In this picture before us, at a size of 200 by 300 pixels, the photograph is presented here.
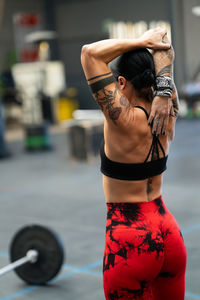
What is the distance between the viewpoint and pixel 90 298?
11.9 feet

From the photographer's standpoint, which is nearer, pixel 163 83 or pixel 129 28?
pixel 163 83

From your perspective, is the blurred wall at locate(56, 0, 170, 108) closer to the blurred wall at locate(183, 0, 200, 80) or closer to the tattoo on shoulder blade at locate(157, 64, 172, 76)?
the blurred wall at locate(183, 0, 200, 80)

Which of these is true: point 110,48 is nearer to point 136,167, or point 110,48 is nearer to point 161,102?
point 161,102

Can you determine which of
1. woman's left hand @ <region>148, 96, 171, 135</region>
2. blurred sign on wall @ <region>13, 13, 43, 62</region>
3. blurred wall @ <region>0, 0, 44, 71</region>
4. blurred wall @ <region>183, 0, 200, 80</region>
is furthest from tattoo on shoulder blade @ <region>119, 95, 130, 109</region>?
blurred wall @ <region>0, 0, 44, 71</region>

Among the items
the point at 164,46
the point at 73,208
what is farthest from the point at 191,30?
the point at 164,46

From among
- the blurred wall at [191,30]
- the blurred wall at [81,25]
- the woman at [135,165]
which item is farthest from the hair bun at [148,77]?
the blurred wall at [81,25]

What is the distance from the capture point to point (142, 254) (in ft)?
6.63

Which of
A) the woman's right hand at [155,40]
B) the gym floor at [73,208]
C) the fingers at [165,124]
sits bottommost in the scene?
the gym floor at [73,208]

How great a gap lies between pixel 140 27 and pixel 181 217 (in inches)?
481

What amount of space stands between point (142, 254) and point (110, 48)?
85 cm

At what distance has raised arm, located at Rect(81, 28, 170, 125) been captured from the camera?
6.36 ft

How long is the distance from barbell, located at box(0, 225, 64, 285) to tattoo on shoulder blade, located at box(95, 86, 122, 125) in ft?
6.77

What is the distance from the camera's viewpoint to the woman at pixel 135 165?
6.43 ft

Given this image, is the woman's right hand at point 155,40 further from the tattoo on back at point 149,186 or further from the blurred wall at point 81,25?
the blurred wall at point 81,25
